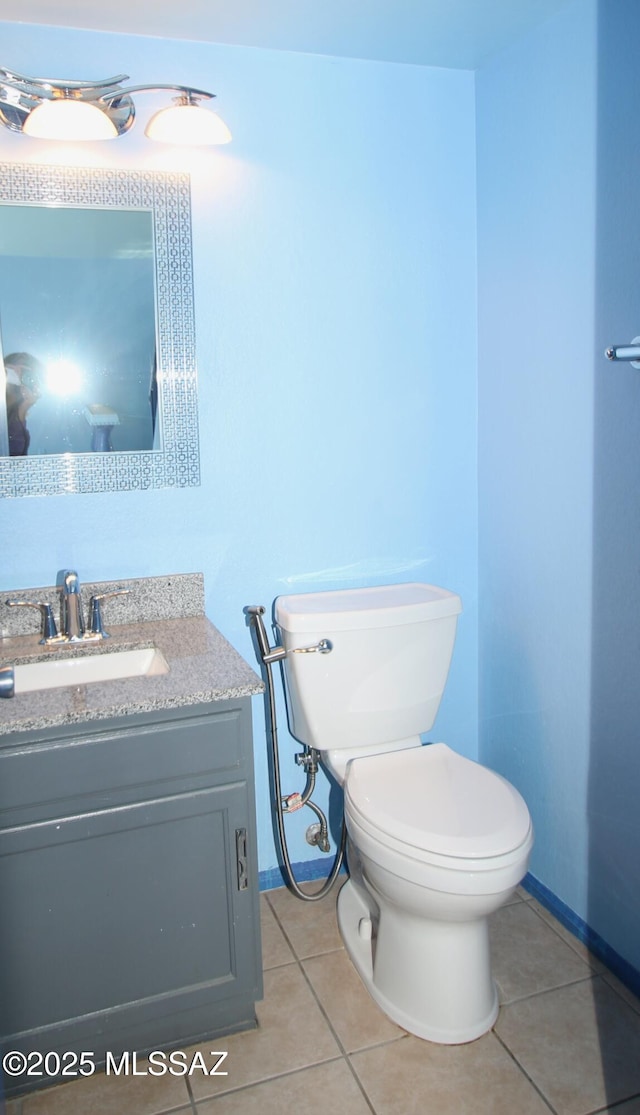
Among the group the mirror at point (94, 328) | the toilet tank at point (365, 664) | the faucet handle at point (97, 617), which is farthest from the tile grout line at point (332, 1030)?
the mirror at point (94, 328)

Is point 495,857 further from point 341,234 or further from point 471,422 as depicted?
point 341,234

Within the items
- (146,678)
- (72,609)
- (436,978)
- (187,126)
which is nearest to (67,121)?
(187,126)

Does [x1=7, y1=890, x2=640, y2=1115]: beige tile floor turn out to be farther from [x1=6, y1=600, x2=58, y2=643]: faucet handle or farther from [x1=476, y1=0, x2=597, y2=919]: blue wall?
[x1=6, y1=600, x2=58, y2=643]: faucet handle

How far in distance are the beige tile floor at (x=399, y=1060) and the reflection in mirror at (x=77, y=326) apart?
131 cm

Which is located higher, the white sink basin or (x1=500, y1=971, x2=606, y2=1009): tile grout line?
the white sink basin

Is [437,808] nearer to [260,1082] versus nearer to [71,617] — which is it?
[260,1082]

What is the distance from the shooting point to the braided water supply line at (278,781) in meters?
1.98

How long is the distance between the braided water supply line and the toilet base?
1.06 ft

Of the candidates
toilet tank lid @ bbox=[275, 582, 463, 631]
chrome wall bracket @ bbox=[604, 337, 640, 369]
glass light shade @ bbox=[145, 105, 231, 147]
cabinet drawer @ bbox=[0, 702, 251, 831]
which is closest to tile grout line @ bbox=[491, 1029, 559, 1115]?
cabinet drawer @ bbox=[0, 702, 251, 831]

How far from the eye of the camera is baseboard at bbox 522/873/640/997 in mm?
1852

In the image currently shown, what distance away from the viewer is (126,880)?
1580 millimetres

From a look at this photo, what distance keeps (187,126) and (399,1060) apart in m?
1.97

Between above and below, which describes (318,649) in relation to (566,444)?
below

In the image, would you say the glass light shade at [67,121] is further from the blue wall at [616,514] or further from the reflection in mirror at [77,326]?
the blue wall at [616,514]
